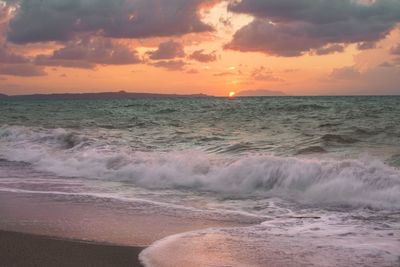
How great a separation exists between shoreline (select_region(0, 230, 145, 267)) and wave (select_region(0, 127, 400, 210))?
459 cm

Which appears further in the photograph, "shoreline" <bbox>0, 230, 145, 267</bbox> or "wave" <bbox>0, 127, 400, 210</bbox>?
"wave" <bbox>0, 127, 400, 210</bbox>

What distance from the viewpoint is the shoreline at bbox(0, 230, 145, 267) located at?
5551 mm

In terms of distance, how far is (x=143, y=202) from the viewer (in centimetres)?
947

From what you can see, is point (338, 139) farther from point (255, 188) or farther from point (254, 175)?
point (255, 188)

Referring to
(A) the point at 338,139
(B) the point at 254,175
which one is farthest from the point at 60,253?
(A) the point at 338,139

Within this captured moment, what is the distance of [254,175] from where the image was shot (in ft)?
38.2

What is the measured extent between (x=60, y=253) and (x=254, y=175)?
21.2ft

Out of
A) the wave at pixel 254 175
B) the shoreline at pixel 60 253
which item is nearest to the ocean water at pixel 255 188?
the wave at pixel 254 175

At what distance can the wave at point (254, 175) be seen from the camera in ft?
32.0

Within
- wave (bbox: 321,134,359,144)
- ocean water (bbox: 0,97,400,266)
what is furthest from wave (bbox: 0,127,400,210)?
wave (bbox: 321,134,359,144)

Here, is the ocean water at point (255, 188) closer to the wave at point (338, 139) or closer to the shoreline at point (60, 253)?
the wave at point (338, 139)

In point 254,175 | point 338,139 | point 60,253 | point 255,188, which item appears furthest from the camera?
point 338,139

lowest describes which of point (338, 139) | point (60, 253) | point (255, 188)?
point (255, 188)

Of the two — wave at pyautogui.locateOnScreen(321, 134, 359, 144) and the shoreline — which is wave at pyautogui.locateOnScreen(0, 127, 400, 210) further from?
wave at pyautogui.locateOnScreen(321, 134, 359, 144)
